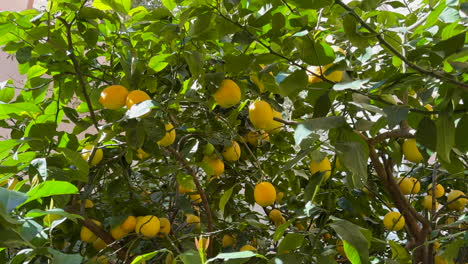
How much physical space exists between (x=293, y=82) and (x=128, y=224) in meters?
0.55

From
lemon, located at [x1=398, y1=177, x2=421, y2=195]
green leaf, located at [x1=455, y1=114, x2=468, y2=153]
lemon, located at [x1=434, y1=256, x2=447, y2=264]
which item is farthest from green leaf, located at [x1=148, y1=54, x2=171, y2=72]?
lemon, located at [x1=434, y1=256, x2=447, y2=264]

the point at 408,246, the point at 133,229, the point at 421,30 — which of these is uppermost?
the point at 421,30

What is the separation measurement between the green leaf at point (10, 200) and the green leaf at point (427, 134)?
50 centimetres

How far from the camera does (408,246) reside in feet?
3.72

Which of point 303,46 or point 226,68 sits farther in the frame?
point 226,68

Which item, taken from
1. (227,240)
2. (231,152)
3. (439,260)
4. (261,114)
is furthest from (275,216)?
(261,114)

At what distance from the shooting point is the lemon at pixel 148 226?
40.0 inches

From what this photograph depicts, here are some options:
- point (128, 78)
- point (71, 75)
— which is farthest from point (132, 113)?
point (71, 75)

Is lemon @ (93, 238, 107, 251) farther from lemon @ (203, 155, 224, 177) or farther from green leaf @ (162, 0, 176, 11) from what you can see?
green leaf @ (162, 0, 176, 11)

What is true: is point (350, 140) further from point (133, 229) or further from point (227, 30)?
point (133, 229)

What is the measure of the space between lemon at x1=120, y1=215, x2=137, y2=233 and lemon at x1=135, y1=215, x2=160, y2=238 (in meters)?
0.01

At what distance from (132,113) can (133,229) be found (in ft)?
1.47

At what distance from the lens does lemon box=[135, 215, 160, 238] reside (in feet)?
3.33

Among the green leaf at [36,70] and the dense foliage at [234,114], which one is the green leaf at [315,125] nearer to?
the dense foliage at [234,114]
